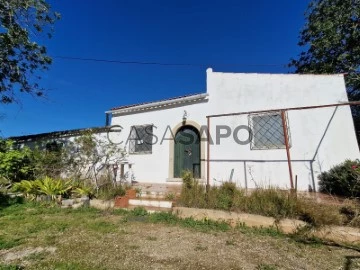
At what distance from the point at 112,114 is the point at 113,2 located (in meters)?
6.16

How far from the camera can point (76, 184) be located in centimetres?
859

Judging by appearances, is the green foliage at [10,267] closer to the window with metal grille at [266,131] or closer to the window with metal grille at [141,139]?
the window with metal grille at [141,139]

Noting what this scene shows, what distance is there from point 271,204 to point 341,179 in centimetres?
311

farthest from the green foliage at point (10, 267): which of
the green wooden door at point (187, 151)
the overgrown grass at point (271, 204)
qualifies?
the green wooden door at point (187, 151)

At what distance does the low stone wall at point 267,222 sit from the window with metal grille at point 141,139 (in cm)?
539

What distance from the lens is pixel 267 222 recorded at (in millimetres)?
5191

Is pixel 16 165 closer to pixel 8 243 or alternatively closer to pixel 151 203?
pixel 8 243

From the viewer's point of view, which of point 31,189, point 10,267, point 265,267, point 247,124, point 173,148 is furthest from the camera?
point 173,148

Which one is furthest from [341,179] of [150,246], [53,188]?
[53,188]

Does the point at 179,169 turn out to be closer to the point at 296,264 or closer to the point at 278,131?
the point at 278,131

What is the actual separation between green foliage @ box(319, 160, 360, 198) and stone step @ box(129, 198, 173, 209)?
Result: 206 inches

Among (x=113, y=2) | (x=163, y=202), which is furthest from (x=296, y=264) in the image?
(x=113, y=2)

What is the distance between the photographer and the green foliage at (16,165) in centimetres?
956

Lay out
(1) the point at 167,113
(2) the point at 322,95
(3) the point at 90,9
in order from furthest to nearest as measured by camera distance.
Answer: (3) the point at 90,9
(1) the point at 167,113
(2) the point at 322,95
